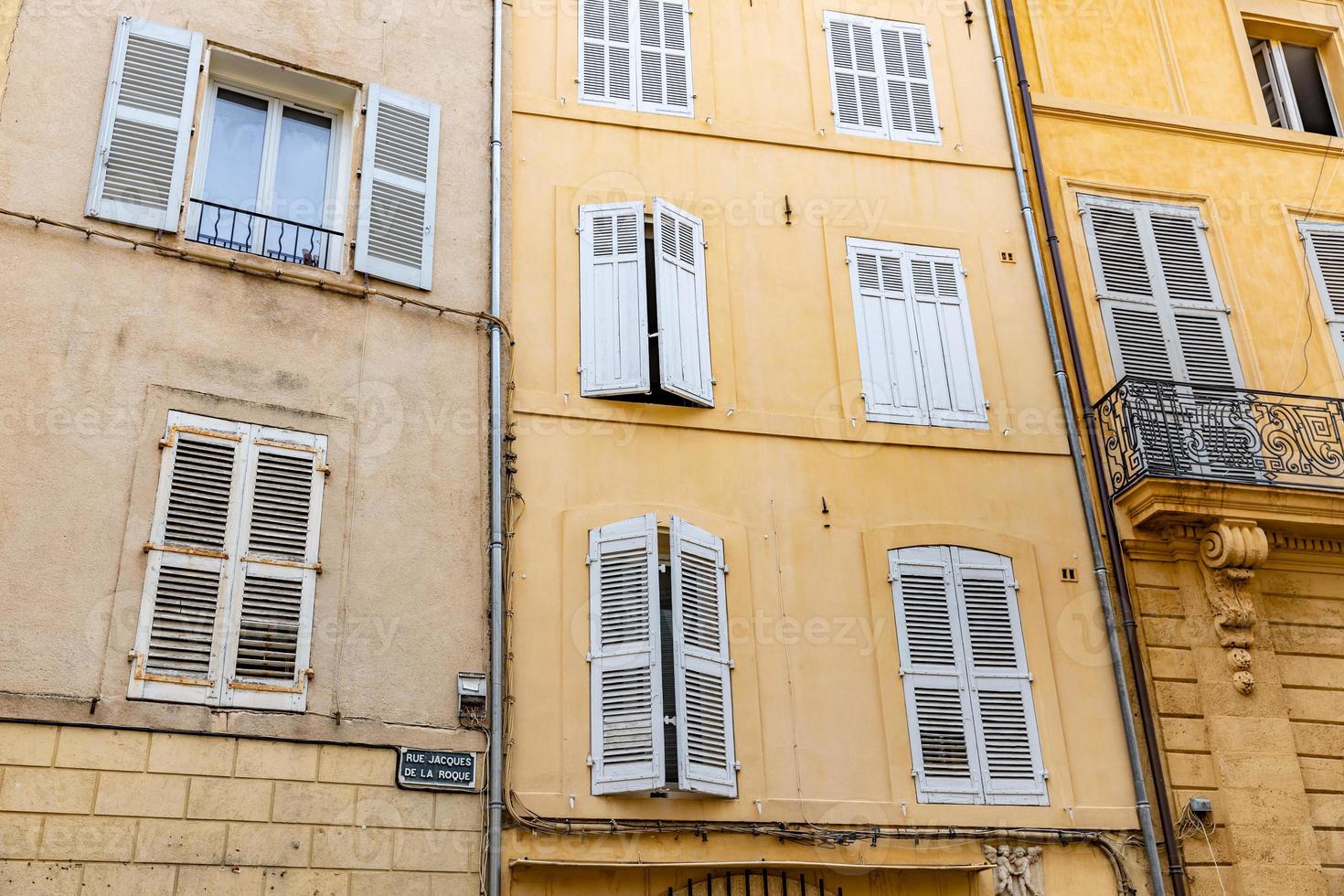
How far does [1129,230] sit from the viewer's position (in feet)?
40.1

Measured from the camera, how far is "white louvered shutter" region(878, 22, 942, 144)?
1207cm

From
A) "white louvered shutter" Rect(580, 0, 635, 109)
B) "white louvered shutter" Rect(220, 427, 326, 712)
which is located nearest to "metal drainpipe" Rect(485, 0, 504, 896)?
"white louvered shutter" Rect(580, 0, 635, 109)

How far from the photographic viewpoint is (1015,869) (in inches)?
363

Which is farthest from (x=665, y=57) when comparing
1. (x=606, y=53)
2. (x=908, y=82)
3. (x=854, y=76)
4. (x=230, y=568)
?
(x=230, y=568)

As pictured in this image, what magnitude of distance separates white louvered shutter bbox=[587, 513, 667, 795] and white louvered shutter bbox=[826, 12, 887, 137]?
14.3 ft

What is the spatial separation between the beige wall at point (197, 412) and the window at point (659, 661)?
876 millimetres

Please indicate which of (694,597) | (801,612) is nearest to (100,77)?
(694,597)

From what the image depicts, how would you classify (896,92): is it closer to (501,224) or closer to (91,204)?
(501,224)

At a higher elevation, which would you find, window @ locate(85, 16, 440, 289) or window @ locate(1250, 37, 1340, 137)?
window @ locate(1250, 37, 1340, 137)

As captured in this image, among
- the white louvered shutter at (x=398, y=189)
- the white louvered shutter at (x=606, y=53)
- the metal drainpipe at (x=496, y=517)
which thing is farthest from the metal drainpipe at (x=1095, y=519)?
the white louvered shutter at (x=398, y=189)

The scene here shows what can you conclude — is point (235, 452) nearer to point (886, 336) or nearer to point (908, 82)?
point (886, 336)

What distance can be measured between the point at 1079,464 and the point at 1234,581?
4.60 feet

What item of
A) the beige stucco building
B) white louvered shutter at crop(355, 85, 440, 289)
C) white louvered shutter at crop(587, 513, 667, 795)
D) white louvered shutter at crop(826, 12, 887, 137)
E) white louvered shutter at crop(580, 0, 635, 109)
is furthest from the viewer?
white louvered shutter at crop(826, 12, 887, 137)

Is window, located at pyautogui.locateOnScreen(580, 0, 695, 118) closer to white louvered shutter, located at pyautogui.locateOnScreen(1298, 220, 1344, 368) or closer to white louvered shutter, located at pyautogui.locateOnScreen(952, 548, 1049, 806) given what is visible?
white louvered shutter, located at pyautogui.locateOnScreen(952, 548, 1049, 806)
